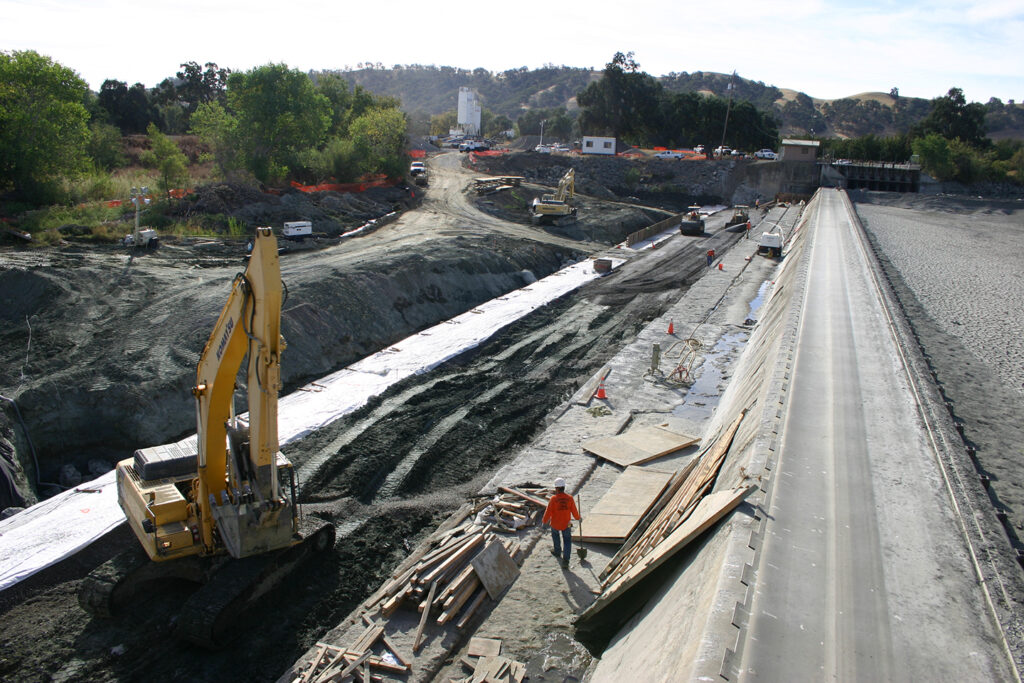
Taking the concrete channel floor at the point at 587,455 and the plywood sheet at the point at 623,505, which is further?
the plywood sheet at the point at 623,505

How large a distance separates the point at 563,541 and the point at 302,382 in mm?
10404

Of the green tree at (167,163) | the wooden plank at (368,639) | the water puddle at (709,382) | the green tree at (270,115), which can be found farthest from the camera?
the green tree at (270,115)

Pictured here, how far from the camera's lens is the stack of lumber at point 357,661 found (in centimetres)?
744

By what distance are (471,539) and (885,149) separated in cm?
7819

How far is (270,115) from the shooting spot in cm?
3984

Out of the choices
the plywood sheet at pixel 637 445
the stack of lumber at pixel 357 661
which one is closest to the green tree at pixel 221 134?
the plywood sheet at pixel 637 445

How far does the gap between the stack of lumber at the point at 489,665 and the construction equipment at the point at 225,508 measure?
3.04m

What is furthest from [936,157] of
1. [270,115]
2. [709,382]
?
[270,115]

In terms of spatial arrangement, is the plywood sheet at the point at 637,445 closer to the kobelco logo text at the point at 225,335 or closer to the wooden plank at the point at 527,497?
the wooden plank at the point at 527,497

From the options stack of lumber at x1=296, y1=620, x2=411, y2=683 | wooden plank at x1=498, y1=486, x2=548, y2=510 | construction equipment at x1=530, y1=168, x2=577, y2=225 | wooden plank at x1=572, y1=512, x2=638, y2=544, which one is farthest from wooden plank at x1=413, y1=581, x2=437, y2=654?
construction equipment at x1=530, y1=168, x2=577, y2=225

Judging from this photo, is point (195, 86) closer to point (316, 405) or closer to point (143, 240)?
point (143, 240)

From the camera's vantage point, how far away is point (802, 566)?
24.1 feet

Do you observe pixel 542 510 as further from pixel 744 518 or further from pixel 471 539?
pixel 744 518

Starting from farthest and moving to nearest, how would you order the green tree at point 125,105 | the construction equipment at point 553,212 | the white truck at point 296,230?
1. the green tree at point 125,105
2. the construction equipment at point 553,212
3. the white truck at point 296,230
